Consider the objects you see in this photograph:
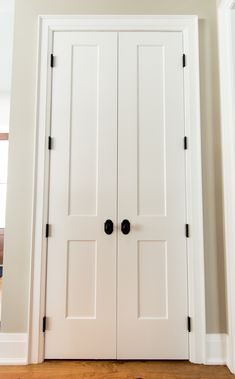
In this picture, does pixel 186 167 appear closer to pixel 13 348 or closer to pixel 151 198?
pixel 151 198

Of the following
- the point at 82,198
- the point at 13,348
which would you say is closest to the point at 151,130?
the point at 82,198

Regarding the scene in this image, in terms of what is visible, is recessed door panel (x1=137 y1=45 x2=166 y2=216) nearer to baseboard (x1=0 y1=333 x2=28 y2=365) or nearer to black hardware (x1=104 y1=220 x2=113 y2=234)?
black hardware (x1=104 y1=220 x2=113 y2=234)

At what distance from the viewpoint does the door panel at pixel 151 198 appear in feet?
6.02

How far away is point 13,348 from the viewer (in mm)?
1829

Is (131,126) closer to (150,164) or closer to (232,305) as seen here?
(150,164)

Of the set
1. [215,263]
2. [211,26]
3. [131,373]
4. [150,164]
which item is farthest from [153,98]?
[131,373]

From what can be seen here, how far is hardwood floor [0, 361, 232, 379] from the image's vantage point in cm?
165

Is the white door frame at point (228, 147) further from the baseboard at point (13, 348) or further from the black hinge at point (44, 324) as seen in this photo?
the baseboard at point (13, 348)

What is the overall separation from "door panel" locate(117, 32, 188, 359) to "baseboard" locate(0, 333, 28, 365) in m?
0.69

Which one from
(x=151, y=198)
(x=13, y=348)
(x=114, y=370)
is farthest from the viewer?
(x=151, y=198)

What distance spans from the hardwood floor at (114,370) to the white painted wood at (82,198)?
72 mm

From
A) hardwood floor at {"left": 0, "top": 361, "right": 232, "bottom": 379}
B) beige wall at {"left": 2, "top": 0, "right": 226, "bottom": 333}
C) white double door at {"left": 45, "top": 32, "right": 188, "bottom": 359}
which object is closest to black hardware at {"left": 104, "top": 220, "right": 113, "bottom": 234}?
white double door at {"left": 45, "top": 32, "right": 188, "bottom": 359}

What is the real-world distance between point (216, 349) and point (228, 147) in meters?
1.47

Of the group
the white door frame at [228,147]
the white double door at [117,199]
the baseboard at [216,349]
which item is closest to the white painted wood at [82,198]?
the white double door at [117,199]
